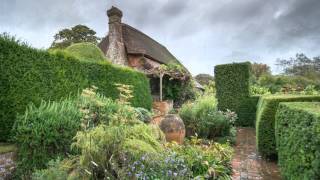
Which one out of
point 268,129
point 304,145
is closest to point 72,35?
point 268,129

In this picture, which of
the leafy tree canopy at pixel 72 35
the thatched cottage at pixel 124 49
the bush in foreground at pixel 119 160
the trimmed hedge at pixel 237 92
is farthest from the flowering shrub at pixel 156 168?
the leafy tree canopy at pixel 72 35

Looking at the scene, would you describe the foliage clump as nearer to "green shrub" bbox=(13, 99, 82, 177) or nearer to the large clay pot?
the large clay pot

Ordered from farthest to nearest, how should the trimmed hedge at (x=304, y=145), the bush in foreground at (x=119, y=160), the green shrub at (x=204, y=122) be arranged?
the green shrub at (x=204, y=122)
the bush in foreground at (x=119, y=160)
the trimmed hedge at (x=304, y=145)

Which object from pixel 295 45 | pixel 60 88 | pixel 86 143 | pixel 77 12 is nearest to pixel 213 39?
pixel 295 45

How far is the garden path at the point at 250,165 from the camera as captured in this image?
6.27 meters

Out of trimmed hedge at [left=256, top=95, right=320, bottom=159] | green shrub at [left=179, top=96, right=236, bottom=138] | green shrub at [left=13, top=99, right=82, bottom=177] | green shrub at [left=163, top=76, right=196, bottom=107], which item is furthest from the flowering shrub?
green shrub at [left=163, top=76, right=196, bottom=107]

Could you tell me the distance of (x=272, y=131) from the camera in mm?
7859

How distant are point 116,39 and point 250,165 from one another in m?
15.3

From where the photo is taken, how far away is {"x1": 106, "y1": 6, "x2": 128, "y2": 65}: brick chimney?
19859 millimetres

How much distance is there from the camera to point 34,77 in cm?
723

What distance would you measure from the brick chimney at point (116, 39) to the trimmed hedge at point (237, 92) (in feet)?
25.2

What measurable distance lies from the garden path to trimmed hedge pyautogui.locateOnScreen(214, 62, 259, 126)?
14.3ft

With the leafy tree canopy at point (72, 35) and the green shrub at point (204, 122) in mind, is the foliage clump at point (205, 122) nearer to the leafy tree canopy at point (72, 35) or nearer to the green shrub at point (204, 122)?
the green shrub at point (204, 122)

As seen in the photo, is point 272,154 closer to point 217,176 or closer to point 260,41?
point 217,176
